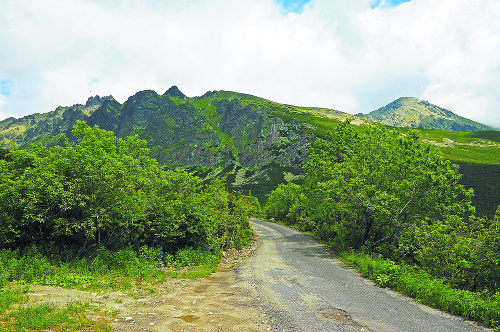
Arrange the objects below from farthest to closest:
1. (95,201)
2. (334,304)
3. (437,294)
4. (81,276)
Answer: (95,201), (81,276), (437,294), (334,304)

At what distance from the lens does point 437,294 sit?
472 inches

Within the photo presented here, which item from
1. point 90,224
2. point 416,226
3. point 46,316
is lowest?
point 416,226

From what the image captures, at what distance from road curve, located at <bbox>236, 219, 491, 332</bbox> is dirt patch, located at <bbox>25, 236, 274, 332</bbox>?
2.83ft

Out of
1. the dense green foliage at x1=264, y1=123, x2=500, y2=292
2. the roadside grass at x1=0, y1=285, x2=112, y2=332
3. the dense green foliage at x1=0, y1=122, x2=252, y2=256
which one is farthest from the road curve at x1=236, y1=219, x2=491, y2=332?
the dense green foliage at x1=0, y1=122, x2=252, y2=256

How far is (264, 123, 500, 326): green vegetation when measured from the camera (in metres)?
14.2

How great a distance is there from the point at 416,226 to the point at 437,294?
1150cm

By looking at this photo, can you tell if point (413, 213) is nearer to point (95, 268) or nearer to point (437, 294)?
point (437, 294)

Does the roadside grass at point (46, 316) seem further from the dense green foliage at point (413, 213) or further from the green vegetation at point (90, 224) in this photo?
the dense green foliage at point (413, 213)

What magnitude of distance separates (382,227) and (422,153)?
7.83 metres

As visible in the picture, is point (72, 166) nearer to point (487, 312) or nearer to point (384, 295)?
point (384, 295)

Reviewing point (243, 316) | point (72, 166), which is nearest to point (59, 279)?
point (72, 166)

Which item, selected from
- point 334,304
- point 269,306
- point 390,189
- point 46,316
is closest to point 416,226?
point 390,189

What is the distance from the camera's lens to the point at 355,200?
25.2 meters

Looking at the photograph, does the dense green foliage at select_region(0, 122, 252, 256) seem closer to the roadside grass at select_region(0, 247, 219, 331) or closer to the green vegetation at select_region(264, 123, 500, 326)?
the roadside grass at select_region(0, 247, 219, 331)
